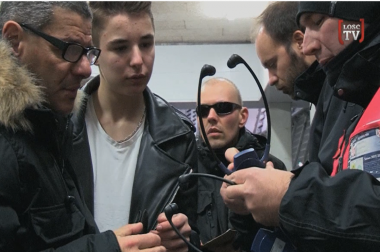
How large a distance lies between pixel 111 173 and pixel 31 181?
1.65 feet

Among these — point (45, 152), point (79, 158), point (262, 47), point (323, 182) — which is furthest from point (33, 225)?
point (262, 47)

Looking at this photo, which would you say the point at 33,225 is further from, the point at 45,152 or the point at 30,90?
the point at 30,90

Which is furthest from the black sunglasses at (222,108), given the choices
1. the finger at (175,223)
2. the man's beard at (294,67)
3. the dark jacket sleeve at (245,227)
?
the dark jacket sleeve at (245,227)

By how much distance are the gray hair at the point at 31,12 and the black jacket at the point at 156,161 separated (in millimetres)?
474

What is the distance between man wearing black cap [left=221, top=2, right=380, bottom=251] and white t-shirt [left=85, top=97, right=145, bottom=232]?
62 cm

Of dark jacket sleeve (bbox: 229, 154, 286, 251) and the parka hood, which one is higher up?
the parka hood

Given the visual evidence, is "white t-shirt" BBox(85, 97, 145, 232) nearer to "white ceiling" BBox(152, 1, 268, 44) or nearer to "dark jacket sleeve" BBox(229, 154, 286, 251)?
"dark jacket sleeve" BBox(229, 154, 286, 251)

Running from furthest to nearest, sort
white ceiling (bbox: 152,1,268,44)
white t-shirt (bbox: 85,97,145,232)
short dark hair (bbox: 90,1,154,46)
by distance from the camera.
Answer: white ceiling (bbox: 152,1,268,44)
short dark hair (bbox: 90,1,154,46)
white t-shirt (bbox: 85,97,145,232)

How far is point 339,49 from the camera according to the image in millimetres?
1067

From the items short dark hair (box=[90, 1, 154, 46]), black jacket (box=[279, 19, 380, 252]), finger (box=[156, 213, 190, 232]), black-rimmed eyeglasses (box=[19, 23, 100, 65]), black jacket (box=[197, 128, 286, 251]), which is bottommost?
black jacket (box=[197, 128, 286, 251])

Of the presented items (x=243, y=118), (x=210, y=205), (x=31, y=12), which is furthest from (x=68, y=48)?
(x=243, y=118)

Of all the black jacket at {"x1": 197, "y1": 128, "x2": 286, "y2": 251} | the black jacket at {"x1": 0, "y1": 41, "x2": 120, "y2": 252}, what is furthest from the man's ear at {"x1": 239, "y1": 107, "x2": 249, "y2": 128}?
the black jacket at {"x1": 0, "y1": 41, "x2": 120, "y2": 252}

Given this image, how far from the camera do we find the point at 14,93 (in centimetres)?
103

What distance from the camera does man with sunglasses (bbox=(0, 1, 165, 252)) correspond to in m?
0.96
